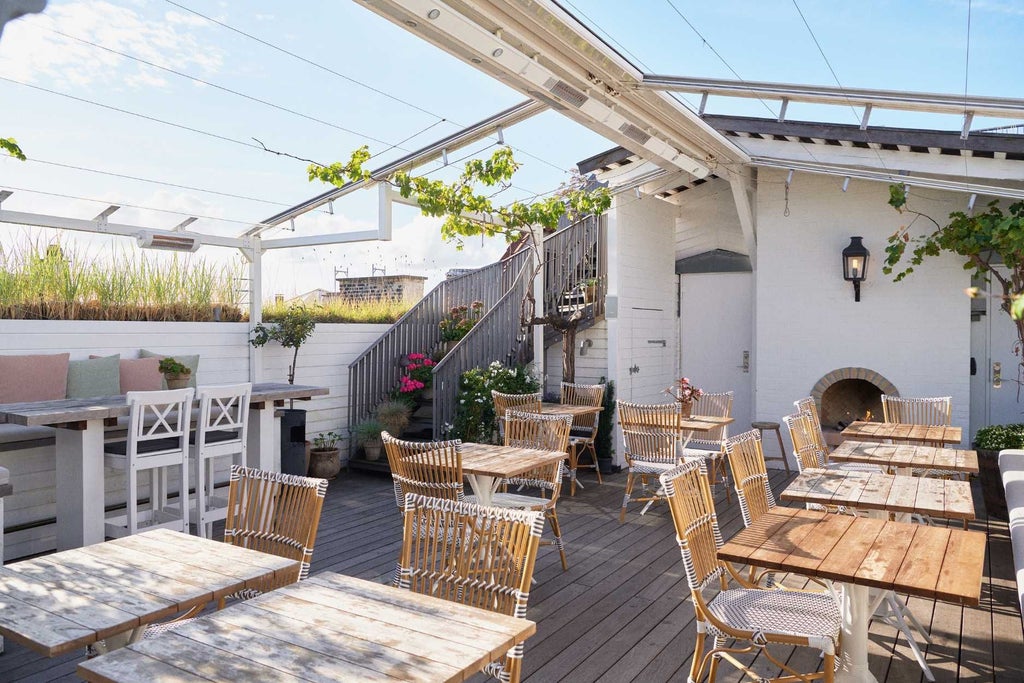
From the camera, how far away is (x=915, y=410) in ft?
23.5

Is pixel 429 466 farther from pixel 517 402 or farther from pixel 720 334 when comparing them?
pixel 720 334

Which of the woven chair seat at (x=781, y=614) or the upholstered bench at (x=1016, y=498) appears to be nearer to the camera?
the woven chair seat at (x=781, y=614)

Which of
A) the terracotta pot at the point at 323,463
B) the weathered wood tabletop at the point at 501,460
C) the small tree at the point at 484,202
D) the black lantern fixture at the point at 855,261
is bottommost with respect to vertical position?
the terracotta pot at the point at 323,463

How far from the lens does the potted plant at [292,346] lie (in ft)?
22.4

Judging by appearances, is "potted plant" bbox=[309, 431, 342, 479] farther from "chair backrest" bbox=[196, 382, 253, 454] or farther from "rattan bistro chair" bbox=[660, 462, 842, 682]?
"rattan bistro chair" bbox=[660, 462, 842, 682]

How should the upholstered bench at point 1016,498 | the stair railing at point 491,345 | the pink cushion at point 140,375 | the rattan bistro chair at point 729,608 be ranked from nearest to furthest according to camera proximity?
1. the rattan bistro chair at point 729,608
2. the upholstered bench at point 1016,498
3. the pink cushion at point 140,375
4. the stair railing at point 491,345

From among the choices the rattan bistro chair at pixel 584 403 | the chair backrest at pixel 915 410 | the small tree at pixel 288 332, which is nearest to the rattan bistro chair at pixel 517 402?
the rattan bistro chair at pixel 584 403

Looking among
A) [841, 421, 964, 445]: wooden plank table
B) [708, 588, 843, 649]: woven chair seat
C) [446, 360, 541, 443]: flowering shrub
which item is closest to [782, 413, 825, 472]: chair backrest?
[841, 421, 964, 445]: wooden plank table

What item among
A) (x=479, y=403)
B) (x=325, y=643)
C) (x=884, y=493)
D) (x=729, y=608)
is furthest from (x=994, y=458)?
(x=325, y=643)

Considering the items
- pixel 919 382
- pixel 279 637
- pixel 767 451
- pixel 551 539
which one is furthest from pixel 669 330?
pixel 279 637

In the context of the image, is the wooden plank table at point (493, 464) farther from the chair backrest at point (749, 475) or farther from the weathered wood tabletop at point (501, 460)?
the chair backrest at point (749, 475)

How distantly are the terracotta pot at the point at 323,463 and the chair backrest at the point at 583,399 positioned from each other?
2.60 metres

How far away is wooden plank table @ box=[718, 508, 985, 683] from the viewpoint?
2.43 metres

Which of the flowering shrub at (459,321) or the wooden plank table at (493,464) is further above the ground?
the flowering shrub at (459,321)
